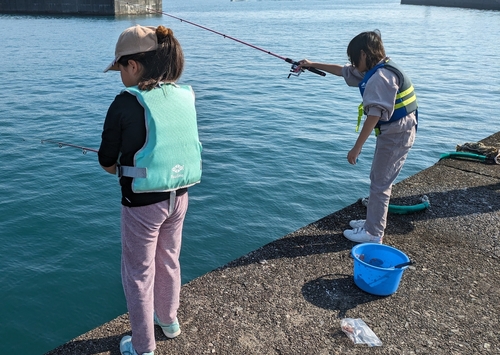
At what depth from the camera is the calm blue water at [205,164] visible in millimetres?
5867

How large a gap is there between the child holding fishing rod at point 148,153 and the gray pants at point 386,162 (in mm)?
1997

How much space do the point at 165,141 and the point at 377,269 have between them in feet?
6.24

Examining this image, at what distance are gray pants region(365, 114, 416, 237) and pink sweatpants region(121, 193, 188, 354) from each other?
6.67ft

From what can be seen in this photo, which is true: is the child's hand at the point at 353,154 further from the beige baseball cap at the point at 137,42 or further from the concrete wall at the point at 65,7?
the concrete wall at the point at 65,7

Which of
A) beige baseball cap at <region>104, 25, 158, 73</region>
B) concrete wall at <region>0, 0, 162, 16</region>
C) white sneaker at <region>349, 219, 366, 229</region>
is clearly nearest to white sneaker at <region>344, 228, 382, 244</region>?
white sneaker at <region>349, 219, 366, 229</region>

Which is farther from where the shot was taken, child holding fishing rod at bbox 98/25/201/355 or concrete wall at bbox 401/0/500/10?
concrete wall at bbox 401/0/500/10

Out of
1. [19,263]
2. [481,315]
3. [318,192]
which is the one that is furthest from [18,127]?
[481,315]

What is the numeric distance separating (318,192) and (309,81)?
11231 mm

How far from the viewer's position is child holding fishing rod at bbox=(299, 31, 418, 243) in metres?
3.75

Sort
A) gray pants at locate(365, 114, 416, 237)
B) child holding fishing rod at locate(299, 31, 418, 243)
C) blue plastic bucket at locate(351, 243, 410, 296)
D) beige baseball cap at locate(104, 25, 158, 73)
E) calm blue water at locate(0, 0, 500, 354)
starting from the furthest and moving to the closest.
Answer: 1. calm blue water at locate(0, 0, 500, 354)
2. gray pants at locate(365, 114, 416, 237)
3. child holding fishing rod at locate(299, 31, 418, 243)
4. blue plastic bucket at locate(351, 243, 410, 296)
5. beige baseball cap at locate(104, 25, 158, 73)

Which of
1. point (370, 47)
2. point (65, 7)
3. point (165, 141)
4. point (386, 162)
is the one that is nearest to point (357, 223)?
point (386, 162)

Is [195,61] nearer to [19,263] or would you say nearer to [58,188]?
[58,188]

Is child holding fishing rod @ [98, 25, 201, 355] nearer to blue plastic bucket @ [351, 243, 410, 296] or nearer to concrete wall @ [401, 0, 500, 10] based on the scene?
blue plastic bucket @ [351, 243, 410, 296]

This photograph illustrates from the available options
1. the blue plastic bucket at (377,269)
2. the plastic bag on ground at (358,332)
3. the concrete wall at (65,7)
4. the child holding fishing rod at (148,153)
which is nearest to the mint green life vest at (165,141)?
the child holding fishing rod at (148,153)
